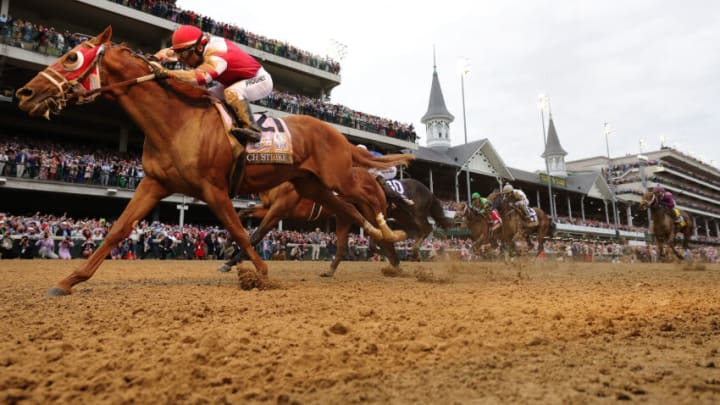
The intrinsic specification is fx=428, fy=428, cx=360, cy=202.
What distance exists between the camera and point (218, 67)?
5.21 meters

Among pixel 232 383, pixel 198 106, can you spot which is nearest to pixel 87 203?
pixel 198 106

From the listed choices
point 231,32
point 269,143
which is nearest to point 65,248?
point 269,143

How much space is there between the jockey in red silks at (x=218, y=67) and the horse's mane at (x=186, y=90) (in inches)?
6.7

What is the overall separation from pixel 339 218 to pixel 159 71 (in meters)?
4.33

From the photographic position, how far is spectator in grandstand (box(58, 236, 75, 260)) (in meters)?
14.7

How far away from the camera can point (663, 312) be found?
3.61 m

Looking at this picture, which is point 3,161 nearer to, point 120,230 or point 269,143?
point 120,230

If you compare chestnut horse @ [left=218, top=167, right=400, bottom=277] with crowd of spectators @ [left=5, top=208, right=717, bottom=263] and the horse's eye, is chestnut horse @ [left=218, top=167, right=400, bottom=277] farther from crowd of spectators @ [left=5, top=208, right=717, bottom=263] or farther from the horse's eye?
the horse's eye

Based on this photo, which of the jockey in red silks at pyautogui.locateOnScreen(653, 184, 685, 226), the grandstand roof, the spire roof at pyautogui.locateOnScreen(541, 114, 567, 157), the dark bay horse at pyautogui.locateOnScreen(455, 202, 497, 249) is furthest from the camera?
the spire roof at pyautogui.locateOnScreen(541, 114, 567, 157)

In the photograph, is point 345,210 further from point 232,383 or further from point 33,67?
point 33,67

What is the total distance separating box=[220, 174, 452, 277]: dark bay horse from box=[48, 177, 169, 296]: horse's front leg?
262 cm

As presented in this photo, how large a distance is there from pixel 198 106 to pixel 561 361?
476 centimetres

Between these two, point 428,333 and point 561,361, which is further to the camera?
point 428,333

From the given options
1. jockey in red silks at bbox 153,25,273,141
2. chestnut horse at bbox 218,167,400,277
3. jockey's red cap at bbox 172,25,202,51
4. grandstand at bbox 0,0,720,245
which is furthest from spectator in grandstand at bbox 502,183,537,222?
jockey's red cap at bbox 172,25,202,51
